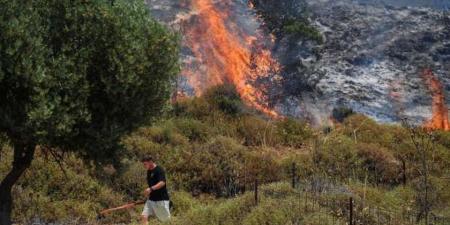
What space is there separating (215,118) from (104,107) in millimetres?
17739

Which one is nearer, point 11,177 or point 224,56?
point 11,177

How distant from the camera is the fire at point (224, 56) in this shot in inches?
1526

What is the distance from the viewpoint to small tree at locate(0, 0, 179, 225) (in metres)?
12.1

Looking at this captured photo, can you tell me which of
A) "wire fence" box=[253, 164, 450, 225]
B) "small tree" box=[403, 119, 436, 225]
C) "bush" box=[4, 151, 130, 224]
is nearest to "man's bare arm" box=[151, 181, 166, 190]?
"wire fence" box=[253, 164, 450, 225]

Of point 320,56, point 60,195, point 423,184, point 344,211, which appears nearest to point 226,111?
point 320,56

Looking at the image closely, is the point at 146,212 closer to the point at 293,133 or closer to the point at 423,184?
the point at 423,184

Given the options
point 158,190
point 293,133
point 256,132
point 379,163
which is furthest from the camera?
point 293,133

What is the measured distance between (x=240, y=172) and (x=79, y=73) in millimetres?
12402

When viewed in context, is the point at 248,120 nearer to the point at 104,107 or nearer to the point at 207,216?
the point at 207,216

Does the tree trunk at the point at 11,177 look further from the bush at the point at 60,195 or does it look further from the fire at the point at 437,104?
the fire at the point at 437,104

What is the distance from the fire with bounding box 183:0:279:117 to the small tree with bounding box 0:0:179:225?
73.2ft

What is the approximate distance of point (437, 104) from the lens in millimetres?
38688

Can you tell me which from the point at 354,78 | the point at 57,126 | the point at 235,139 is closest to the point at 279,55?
the point at 354,78

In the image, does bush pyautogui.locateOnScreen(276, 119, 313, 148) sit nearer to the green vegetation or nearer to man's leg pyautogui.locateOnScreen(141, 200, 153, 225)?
the green vegetation
